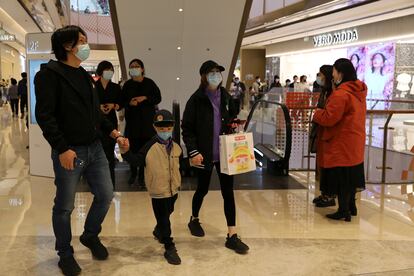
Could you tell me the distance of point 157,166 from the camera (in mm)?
3209

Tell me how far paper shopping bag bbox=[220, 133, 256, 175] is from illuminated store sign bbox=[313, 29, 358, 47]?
14.9m

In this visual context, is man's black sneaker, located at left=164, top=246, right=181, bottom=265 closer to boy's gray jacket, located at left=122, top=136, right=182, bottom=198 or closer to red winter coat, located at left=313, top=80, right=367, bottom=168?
boy's gray jacket, located at left=122, top=136, right=182, bottom=198

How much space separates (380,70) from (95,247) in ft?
49.9

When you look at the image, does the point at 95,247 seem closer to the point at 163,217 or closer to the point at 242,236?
the point at 163,217

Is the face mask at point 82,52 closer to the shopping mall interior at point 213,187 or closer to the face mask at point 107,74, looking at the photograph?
the shopping mall interior at point 213,187

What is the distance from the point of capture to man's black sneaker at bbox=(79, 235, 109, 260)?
130 inches

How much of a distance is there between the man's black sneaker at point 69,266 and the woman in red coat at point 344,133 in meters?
2.50

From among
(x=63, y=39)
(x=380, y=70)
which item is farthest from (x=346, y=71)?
(x=380, y=70)

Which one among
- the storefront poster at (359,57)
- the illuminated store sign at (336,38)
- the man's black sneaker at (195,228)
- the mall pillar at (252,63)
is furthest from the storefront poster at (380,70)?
the mall pillar at (252,63)

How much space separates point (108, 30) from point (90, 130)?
12.2 m

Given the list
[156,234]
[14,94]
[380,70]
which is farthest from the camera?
[380,70]

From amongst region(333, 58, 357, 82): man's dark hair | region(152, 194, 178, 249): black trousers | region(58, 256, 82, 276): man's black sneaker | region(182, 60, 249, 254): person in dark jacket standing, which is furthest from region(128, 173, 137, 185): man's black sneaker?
region(333, 58, 357, 82): man's dark hair

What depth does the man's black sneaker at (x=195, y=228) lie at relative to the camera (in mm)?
3830

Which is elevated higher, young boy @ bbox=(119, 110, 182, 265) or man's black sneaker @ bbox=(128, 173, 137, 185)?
young boy @ bbox=(119, 110, 182, 265)
